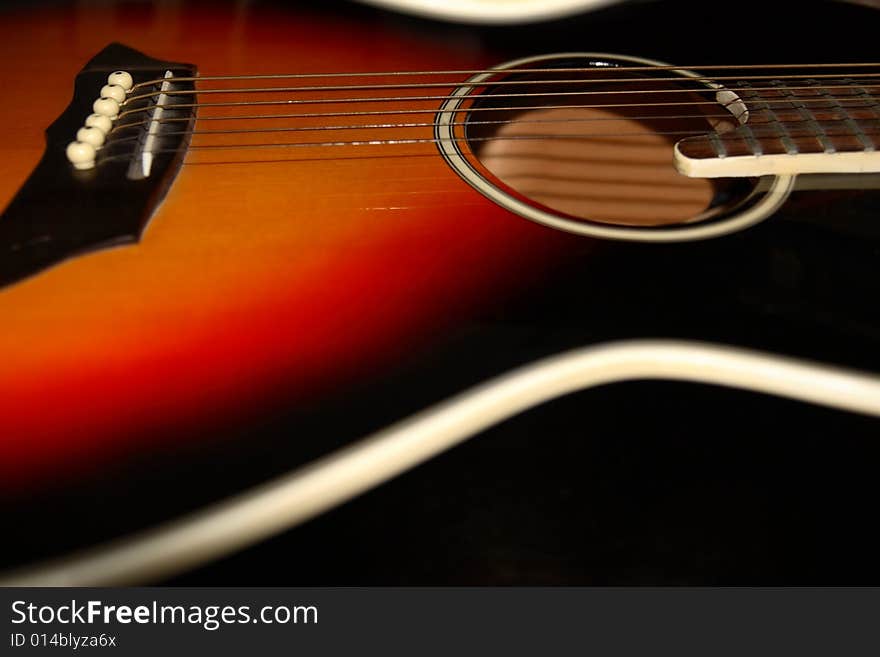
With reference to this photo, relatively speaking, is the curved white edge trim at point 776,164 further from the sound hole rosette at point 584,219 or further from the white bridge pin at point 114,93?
the white bridge pin at point 114,93

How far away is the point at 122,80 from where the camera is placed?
557mm

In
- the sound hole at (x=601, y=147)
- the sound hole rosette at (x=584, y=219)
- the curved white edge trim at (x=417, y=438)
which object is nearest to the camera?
the curved white edge trim at (x=417, y=438)

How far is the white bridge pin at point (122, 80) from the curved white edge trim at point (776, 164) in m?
0.42

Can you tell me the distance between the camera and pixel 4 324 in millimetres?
405

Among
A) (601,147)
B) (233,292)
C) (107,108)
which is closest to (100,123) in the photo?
(107,108)

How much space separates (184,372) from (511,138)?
38cm

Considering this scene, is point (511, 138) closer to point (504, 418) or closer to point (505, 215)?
point (505, 215)

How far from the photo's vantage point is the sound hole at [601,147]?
24.8 inches

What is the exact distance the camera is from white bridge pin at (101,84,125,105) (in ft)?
1.77


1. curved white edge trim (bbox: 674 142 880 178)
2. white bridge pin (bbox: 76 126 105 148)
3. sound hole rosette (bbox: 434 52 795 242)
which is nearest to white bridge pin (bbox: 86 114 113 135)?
white bridge pin (bbox: 76 126 105 148)

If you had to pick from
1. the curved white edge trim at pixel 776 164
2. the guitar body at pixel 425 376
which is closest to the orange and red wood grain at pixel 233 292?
the guitar body at pixel 425 376

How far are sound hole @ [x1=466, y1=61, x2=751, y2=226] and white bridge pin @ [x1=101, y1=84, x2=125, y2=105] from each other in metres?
0.27

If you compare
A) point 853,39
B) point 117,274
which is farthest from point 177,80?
point 853,39

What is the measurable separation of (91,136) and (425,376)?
0.99ft
